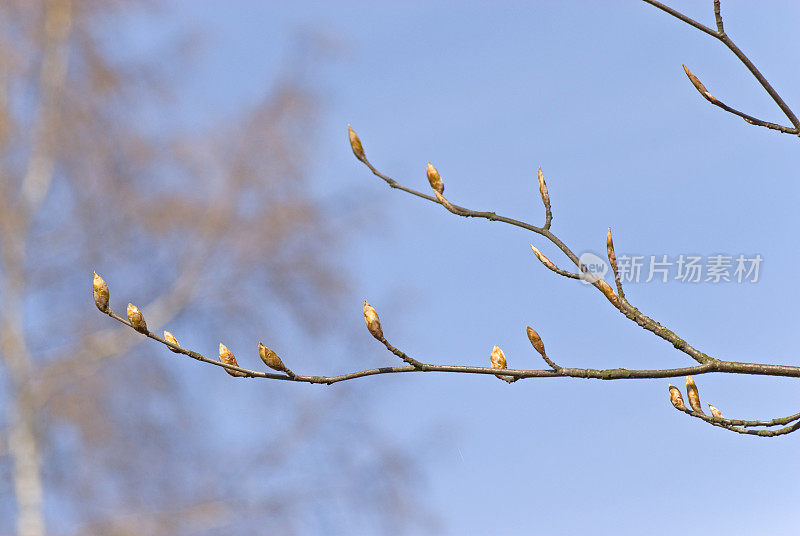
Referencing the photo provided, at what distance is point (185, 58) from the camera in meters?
7.76

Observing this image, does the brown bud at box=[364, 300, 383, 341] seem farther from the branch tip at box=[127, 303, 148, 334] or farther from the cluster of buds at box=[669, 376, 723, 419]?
the cluster of buds at box=[669, 376, 723, 419]

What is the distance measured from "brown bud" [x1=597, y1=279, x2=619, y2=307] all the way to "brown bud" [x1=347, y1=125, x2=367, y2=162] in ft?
1.84

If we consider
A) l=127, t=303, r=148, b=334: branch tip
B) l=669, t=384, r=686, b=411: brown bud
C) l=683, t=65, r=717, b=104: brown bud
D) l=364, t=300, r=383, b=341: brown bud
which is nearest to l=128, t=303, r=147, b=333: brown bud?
l=127, t=303, r=148, b=334: branch tip

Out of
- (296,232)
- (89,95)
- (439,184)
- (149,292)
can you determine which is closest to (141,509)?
(149,292)

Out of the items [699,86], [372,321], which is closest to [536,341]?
[372,321]

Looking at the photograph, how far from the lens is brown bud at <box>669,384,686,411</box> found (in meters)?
1.95

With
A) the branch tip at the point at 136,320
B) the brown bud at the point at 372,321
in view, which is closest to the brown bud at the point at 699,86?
the brown bud at the point at 372,321

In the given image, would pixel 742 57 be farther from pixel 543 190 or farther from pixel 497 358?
pixel 497 358

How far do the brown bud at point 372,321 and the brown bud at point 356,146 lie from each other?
0.35m

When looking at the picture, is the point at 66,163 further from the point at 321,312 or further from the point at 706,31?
the point at 706,31

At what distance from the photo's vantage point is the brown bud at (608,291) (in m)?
1.79

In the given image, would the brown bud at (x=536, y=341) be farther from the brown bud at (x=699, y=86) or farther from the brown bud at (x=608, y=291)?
the brown bud at (x=699, y=86)

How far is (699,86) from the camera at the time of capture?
1998mm

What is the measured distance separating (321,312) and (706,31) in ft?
18.5
